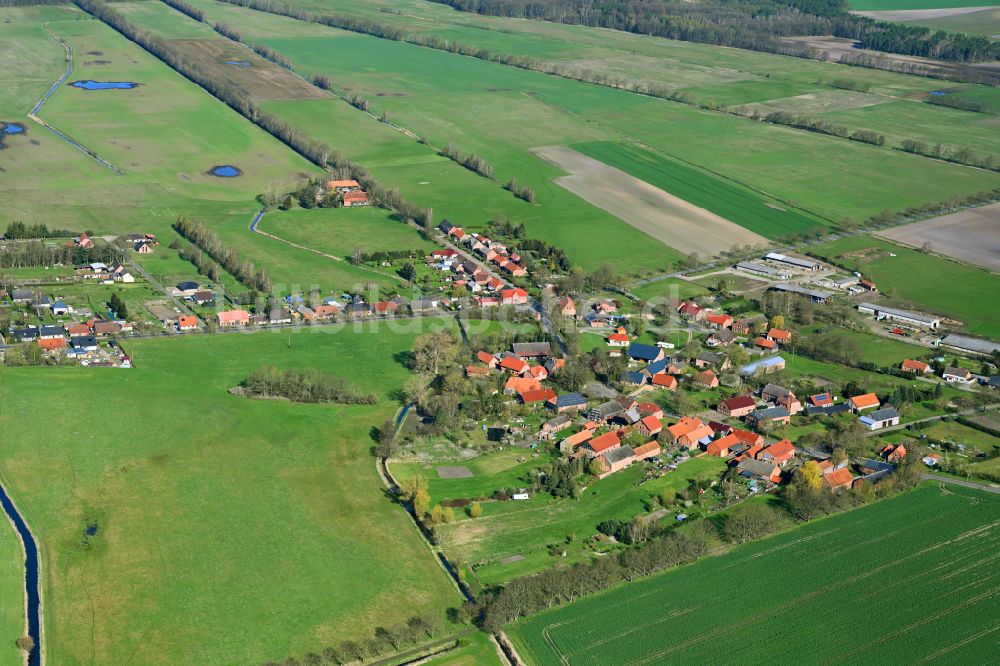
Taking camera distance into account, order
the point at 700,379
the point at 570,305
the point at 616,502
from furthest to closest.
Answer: the point at 570,305 < the point at 700,379 < the point at 616,502

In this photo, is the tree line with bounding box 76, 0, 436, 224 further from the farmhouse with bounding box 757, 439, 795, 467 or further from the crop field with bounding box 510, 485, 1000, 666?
the crop field with bounding box 510, 485, 1000, 666

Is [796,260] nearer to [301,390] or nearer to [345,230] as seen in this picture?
[345,230]

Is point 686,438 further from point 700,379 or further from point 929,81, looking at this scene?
point 929,81

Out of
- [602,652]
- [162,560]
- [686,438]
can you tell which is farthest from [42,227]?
[602,652]

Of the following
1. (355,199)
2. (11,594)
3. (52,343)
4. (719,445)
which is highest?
(355,199)

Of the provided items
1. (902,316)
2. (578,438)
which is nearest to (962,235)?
(902,316)
